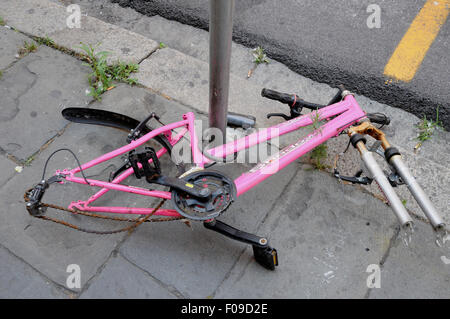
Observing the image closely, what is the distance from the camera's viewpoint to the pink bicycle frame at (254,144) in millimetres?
2379

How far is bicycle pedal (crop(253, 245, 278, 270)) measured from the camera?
7.57 feet

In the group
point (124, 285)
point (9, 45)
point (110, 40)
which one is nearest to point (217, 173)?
point (124, 285)

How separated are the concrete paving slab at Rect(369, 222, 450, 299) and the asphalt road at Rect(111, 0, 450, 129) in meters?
1.20

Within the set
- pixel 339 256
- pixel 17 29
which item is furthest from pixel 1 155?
pixel 339 256

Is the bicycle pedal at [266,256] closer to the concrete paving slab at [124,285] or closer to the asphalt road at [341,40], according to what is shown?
the concrete paving slab at [124,285]

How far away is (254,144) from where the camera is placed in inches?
101

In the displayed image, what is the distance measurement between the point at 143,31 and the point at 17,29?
1.21 metres

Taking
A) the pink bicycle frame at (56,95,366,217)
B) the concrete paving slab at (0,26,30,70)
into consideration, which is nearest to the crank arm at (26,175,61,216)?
the pink bicycle frame at (56,95,366,217)

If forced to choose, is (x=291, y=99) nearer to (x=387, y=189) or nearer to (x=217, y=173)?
(x=217, y=173)

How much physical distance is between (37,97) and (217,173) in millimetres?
1977

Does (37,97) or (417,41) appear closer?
(37,97)

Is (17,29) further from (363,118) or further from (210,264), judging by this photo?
(363,118)

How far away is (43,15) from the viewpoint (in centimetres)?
393

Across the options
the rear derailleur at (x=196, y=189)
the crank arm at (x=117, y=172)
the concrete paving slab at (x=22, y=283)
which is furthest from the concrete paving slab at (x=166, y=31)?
the concrete paving slab at (x=22, y=283)
